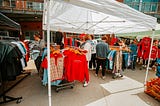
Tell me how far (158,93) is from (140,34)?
5.00m

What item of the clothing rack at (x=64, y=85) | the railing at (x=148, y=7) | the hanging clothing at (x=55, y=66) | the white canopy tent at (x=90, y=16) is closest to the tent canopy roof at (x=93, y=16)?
the white canopy tent at (x=90, y=16)

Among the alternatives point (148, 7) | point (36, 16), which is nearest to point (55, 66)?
point (36, 16)

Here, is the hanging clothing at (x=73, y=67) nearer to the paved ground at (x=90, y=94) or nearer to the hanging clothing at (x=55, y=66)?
the hanging clothing at (x=55, y=66)

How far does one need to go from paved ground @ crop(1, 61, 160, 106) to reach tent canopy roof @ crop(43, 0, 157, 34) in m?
1.82

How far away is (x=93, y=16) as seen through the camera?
510 cm

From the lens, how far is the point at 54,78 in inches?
116

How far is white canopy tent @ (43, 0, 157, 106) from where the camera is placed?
210 cm

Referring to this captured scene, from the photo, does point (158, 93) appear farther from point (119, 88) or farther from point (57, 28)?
point (57, 28)

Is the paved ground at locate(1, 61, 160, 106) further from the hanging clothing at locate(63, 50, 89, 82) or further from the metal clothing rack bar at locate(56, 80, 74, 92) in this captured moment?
the hanging clothing at locate(63, 50, 89, 82)

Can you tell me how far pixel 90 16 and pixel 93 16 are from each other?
0.41 feet

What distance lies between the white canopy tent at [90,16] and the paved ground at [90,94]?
2.98ft

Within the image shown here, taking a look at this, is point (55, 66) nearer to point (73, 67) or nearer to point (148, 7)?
point (73, 67)

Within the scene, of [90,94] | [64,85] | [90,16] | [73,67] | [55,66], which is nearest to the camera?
[55,66]

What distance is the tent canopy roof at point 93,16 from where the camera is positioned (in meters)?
2.16
